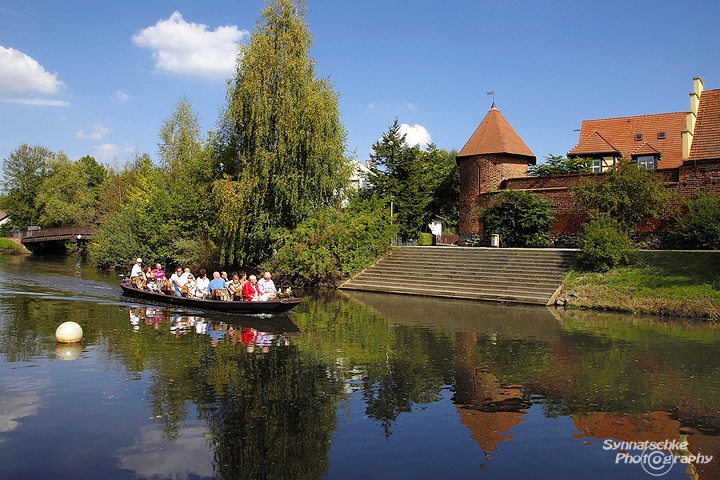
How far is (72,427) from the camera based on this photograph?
8961 millimetres

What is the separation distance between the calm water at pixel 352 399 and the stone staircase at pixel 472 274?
7046 millimetres

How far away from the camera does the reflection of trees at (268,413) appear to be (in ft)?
25.6

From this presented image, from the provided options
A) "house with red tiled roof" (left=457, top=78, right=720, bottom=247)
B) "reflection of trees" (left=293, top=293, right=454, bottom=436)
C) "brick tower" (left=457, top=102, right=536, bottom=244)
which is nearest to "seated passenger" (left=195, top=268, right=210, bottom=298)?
"reflection of trees" (left=293, top=293, right=454, bottom=436)

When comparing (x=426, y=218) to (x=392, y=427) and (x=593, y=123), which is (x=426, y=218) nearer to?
(x=593, y=123)

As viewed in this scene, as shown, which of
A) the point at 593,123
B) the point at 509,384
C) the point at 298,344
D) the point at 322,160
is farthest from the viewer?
the point at 593,123

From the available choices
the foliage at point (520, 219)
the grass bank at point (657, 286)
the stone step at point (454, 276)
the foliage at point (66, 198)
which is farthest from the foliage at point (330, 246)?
the foliage at point (66, 198)

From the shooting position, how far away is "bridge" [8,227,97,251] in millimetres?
58469

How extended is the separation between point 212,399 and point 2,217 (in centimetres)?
9304

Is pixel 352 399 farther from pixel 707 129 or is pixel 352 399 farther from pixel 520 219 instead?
pixel 707 129

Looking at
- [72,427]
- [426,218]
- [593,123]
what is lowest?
[72,427]

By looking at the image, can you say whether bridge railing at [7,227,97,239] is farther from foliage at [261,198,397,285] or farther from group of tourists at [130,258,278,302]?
group of tourists at [130,258,278,302]

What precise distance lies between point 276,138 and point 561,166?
66.3 ft

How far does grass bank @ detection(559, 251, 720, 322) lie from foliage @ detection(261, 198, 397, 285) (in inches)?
447

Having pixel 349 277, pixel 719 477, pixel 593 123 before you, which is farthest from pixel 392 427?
pixel 593 123
